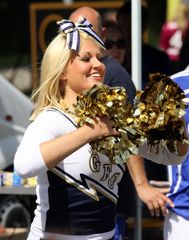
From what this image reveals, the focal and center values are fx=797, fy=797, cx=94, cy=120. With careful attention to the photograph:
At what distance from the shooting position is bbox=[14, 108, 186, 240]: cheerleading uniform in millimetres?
2760

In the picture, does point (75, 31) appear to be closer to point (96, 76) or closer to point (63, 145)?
point (96, 76)

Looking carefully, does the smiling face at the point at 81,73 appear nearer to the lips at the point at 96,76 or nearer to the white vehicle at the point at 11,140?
the lips at the point at 96,76

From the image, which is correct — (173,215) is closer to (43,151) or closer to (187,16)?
(43,151)

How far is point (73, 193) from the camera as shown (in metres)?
2.80

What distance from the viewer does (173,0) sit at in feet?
41.6

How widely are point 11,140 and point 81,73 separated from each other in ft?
11.6

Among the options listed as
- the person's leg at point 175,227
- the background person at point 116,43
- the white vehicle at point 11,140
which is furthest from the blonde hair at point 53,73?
the white vehicle at point 11,140

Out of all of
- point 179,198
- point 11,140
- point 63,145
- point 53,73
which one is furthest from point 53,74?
point 11,140

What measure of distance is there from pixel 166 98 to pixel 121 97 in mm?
208

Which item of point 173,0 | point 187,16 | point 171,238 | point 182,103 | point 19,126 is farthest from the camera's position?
point 173,0

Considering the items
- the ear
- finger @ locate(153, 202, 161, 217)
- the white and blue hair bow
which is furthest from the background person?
the ear

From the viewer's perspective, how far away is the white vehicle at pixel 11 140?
6.07m

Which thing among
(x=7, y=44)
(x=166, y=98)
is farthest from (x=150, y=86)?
(x=7, y=44)

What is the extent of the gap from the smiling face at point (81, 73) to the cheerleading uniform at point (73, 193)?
0.42 feet
